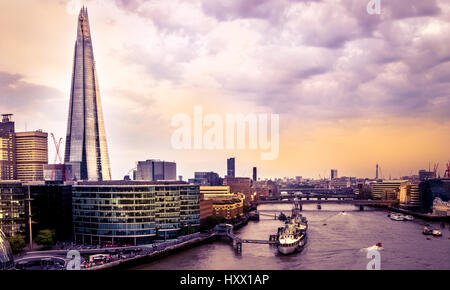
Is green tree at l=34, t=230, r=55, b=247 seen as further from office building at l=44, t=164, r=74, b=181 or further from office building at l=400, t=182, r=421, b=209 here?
office building at l=400, t=182, r=421, b=209

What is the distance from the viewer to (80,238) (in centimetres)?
1827

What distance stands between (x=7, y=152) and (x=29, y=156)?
2.37 metres

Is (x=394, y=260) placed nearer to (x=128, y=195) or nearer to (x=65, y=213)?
(x=128, y=195)

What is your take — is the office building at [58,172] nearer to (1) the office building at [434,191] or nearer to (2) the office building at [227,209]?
(2) the office building at [227,209]

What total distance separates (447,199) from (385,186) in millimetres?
15393

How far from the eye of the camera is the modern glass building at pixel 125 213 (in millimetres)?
17234

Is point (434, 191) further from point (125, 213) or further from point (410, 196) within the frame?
point (125, 213)

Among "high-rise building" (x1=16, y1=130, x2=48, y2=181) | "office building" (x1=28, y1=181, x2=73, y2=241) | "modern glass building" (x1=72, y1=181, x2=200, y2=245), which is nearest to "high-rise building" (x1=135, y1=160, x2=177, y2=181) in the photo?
"high-rise building" (x1=16, y1=130, x2=48, y2=181)

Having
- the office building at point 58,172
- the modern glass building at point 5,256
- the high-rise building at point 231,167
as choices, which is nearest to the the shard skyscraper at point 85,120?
the office building at point 58,172

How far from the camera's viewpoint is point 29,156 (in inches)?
1853
